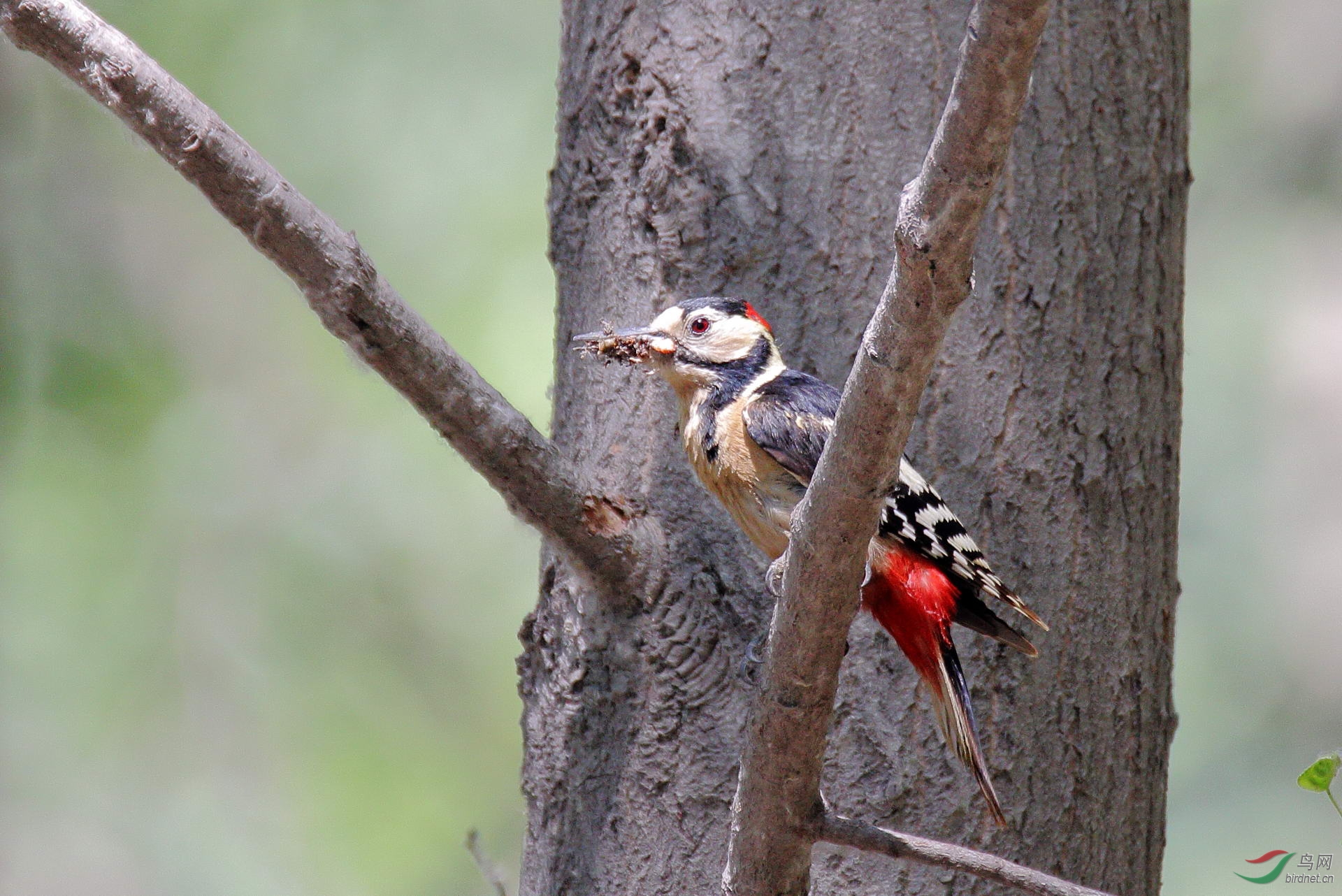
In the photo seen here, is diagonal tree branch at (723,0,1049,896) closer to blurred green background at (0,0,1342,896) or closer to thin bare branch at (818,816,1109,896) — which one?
thin bare branch at (818,816,1109,896)

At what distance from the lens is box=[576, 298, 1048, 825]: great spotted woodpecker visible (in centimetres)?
220

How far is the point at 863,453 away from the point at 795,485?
1060mm

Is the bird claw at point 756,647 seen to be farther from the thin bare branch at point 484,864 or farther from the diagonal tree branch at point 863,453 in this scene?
the thin bare branch at point 484,864

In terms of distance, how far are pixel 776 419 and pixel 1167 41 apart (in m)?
1.16

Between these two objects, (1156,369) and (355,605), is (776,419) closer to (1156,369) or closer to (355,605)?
(1156,369)

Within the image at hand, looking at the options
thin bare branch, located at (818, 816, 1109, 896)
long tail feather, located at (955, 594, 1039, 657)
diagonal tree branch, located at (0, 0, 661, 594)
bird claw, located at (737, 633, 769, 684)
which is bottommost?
thin bare branch, located at (818, 816, 1109, 896)

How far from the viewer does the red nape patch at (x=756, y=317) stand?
242 cm

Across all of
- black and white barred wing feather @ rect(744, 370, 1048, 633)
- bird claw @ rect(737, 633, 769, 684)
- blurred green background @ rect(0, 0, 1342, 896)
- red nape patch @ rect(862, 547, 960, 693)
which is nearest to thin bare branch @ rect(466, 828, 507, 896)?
bird claw @ rect(737, 633, 769, 684)

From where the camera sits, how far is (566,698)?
2387 millimetres

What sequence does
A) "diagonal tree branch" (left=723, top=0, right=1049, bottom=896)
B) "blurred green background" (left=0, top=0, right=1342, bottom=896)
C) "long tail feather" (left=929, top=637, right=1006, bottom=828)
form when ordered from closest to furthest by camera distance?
1. "diagonal tree branch" (left=723, top=0, right=1049, bottom=896)
2. "long tail feather" (left=929, top=637, right=1006, bottom=828)
3. "blurred green background" (left=0, top=0, right=1342, bottom=896)

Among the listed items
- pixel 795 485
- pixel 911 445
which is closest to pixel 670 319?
pixel 795 485

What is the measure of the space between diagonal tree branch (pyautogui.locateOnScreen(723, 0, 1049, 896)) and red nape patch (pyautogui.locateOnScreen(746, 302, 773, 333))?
0.86 metres

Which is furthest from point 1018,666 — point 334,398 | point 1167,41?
point 334,398

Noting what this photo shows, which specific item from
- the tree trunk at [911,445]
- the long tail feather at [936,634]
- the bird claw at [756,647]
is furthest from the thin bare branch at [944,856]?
the bird claw at [756,647]
